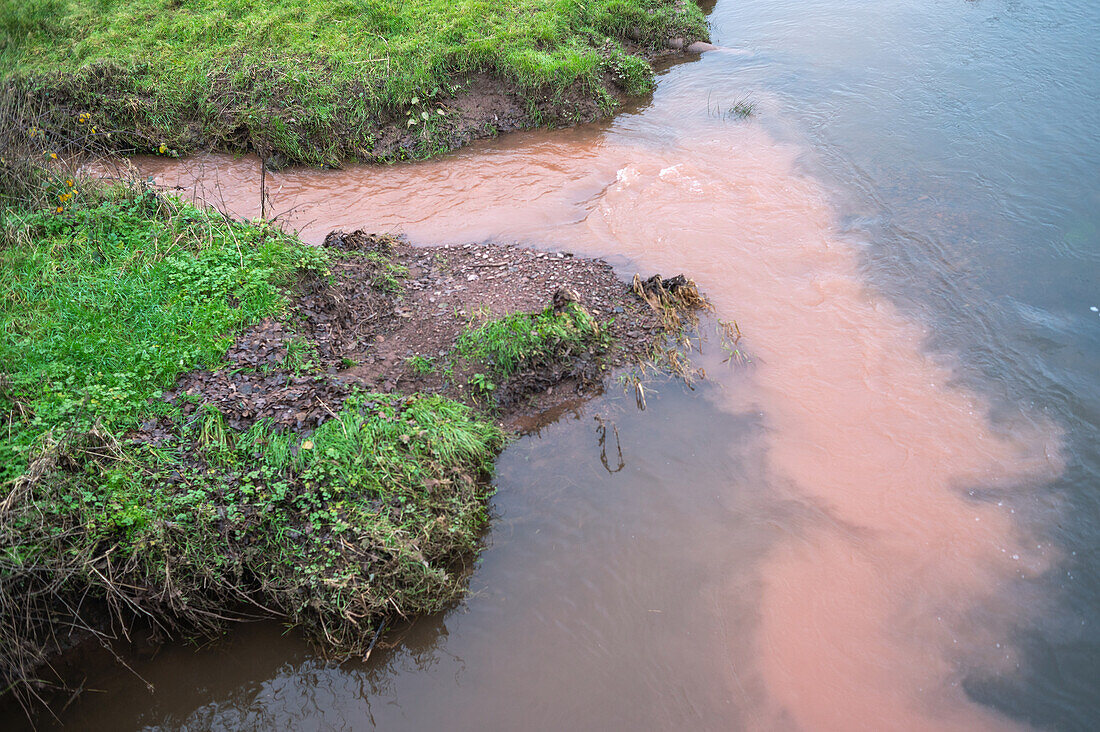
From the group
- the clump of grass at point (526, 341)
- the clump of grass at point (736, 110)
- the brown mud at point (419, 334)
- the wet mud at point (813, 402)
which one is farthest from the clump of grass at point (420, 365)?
the clump of grass at point (736, 110)

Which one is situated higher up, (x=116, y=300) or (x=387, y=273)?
(x=116, y=300)

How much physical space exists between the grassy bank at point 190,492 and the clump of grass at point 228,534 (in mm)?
13

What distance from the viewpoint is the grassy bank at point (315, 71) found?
9.72 metres

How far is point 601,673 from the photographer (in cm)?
444

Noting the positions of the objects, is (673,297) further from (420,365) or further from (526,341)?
(420,365)

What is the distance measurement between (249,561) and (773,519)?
3843 millimetres

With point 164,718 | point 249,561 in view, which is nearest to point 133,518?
point 249,561

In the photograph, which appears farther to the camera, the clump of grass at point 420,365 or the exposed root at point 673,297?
the exposed root at point 673,297

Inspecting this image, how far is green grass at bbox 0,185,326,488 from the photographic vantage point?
199 inches

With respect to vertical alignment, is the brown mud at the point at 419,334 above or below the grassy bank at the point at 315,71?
below

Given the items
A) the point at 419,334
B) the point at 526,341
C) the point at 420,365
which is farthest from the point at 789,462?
the point at 419,334

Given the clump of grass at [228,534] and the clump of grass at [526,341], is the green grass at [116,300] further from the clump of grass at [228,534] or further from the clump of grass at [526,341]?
the clump of grass at [526,341]

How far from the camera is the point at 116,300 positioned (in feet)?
19.5

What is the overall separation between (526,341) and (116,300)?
12.0 ft
